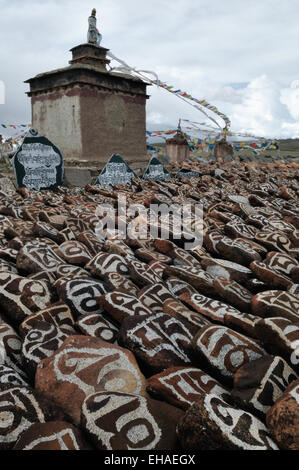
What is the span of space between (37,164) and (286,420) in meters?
5.07

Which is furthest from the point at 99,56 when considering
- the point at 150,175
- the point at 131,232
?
the point at 131,232

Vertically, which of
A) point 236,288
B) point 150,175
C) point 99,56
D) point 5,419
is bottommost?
point 5,419

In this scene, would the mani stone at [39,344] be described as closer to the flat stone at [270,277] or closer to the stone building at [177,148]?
the flat stone at [270,277]

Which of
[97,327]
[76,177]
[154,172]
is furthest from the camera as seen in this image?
[154,172]

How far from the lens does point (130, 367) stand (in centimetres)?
136

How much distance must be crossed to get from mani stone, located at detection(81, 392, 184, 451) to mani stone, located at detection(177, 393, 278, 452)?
3.1 inches

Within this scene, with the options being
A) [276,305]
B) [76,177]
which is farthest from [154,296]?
[76,177]

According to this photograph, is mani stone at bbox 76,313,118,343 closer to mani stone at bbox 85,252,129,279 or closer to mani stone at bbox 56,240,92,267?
mani stone at bbox 85,252,129,279

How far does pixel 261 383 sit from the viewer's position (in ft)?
3.94

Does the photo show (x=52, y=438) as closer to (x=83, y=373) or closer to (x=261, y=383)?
(x=83, y=373)

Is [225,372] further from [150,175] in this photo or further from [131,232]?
[150,175]

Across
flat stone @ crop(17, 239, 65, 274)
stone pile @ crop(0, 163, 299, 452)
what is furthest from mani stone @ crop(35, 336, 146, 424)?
flat stone @ crop(17, 239, 65, 274)

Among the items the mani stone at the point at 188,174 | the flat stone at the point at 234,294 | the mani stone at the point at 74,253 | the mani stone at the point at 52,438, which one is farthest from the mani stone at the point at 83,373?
the mani stone at the point at 188,174

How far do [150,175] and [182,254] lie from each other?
411 centimetres
